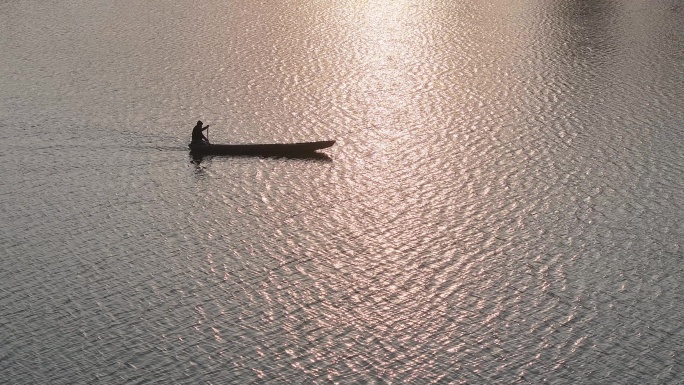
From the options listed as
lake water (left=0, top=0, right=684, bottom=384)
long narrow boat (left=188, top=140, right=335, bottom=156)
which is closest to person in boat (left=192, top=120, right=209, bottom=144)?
long narrow boat (left=188, top=140, right=335, bottom=156)

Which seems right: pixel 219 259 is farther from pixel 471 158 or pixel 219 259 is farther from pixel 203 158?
pixel 471 158

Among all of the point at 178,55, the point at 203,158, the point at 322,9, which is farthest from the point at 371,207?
the point at 322,9

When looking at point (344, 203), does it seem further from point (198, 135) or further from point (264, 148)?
point (198, 135)

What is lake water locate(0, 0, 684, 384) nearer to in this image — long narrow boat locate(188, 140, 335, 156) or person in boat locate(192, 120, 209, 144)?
long narrow boat locate(188, 140, 335, 156)

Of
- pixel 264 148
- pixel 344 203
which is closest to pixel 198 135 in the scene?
pixel 264 148

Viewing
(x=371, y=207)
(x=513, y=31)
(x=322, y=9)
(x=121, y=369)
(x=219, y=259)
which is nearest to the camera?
(x=121, y=369)

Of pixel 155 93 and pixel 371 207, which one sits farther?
pixel 155 93
